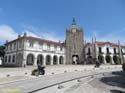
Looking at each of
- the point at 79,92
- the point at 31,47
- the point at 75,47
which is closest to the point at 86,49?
the point at 75,47

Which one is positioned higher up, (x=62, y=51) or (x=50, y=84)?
(x=62, y=51)

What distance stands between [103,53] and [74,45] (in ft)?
39.2

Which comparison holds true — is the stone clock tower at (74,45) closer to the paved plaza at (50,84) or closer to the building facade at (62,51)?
the building facade at (62,51)

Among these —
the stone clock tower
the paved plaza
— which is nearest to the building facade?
the stone clock tower

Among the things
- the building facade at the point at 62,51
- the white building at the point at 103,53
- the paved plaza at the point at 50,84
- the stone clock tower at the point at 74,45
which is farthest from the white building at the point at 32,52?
the paved plaza at the point at 50,84

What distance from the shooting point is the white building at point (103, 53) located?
2021 inches

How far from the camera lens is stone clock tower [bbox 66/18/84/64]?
4853 cm

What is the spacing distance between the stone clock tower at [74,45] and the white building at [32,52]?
2.39 m

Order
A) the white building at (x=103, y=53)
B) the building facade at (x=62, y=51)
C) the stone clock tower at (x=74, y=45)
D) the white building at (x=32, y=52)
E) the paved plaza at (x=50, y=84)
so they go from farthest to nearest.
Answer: the white building at (x=103, y=53) → the stone clock tower at (x=74, y=45) → the building facade at (x=62, y=51) → the white building at (x=32, y=52) → the paved plaza at (x=50, y=84)

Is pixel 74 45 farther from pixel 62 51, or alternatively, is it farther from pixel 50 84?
pixel 50 84

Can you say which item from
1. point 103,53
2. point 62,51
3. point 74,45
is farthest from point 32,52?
point 103,53

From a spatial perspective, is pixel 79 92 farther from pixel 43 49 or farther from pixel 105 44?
pixel 105 44

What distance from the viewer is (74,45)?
49594 mm

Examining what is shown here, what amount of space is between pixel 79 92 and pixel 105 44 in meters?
47.3
